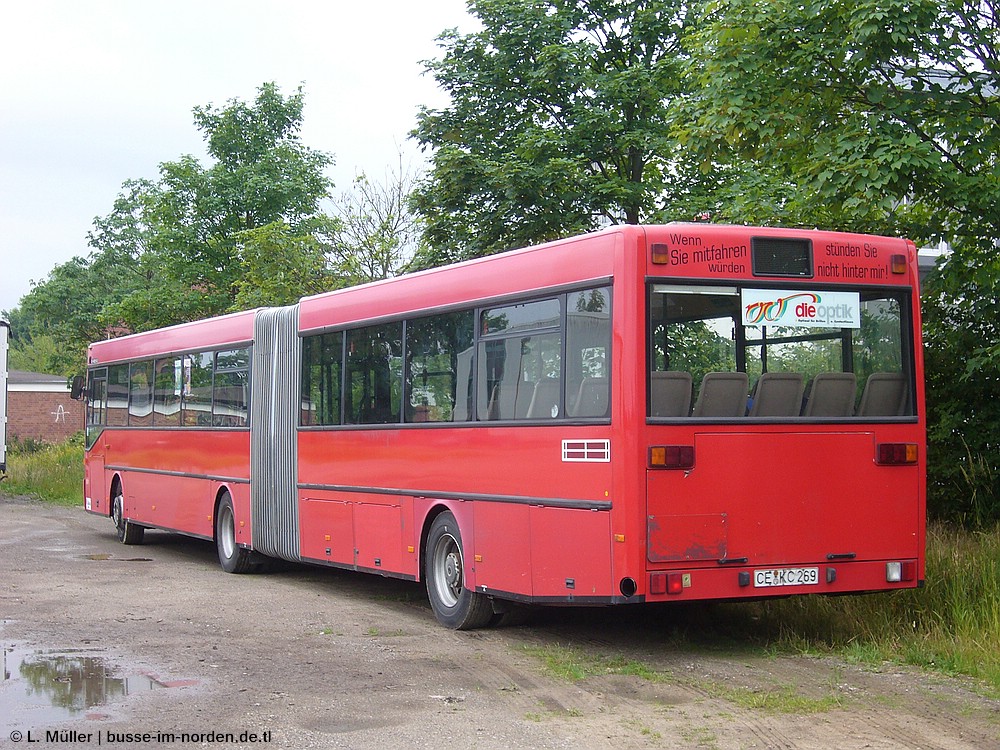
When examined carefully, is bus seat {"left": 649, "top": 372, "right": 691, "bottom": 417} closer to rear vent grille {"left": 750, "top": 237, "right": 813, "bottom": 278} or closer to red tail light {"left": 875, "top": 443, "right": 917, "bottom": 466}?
rear vent grille {"left": 750, "top": 237, "right": 813, "bottom": 278}

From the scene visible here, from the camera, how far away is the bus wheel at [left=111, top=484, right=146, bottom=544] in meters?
20.2

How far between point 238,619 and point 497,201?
12758mm

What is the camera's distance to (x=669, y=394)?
30.7 ft

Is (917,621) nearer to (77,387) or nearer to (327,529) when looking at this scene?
(327,529)

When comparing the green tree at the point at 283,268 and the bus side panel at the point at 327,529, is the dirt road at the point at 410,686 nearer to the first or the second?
the bus side panel at the point at 327,529

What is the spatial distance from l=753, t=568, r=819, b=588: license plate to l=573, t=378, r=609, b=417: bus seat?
158 centimetres

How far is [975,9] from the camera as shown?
45.3ft

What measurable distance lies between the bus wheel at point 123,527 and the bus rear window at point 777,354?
12.7 m

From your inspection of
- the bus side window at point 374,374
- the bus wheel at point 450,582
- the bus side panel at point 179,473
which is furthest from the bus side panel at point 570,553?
the bus side panel at point 179,473

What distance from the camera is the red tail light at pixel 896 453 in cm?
999

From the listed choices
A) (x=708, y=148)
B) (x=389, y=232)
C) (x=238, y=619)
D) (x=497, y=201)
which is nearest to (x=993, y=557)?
(x=708, y=148)

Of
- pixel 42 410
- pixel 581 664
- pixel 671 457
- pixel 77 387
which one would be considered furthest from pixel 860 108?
pixel 42 410

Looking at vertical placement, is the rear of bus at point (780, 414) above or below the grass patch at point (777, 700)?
above

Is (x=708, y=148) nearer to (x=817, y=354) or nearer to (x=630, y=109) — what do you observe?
(x=817, y=354)
